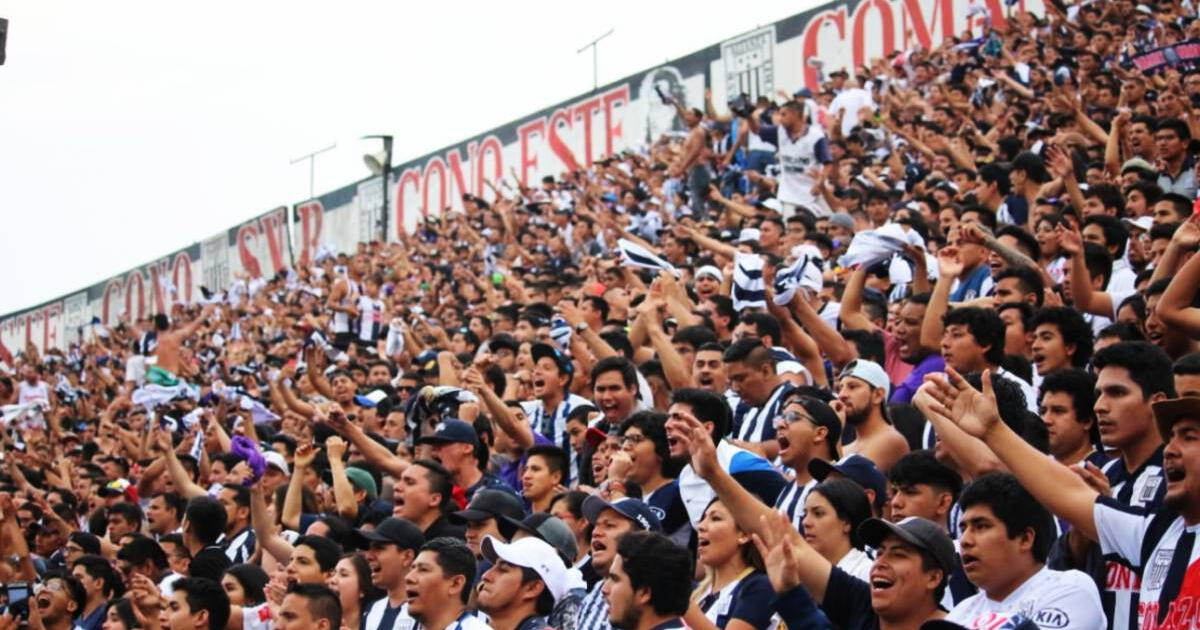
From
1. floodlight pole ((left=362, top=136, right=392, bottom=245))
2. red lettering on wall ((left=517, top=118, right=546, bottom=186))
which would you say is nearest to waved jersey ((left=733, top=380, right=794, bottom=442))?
red lettering on wall ((left=517, top=118, right=546, bottom=186))

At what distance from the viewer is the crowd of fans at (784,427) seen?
189 inches

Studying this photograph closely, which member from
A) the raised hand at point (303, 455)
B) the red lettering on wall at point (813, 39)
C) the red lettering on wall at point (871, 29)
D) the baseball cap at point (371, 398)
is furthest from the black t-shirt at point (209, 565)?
the red lettering on wall at point (813, 39)

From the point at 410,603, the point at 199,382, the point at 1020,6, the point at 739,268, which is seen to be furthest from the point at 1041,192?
the point at 199,382

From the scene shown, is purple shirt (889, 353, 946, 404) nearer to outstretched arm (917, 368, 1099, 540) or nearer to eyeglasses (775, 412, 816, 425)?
eyeglasses (775, 412, 816, 425)

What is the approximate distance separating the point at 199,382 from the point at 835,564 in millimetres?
15448

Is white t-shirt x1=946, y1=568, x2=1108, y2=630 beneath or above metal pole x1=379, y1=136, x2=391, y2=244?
beneath

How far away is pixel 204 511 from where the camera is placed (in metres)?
9.27

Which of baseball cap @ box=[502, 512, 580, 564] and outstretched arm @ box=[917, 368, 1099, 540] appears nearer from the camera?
outstretched arm @ box=[917, 368, 1099, 540]

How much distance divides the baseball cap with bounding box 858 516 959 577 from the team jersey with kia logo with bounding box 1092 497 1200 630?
45 centimetres

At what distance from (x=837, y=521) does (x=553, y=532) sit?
1464mm

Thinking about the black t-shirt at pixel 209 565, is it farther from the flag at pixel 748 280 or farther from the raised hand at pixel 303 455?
the flag at pixel 748 280

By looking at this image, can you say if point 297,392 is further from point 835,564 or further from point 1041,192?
point 835,564

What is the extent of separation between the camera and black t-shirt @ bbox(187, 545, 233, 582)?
888 cm

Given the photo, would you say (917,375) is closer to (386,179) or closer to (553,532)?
(553,532)
